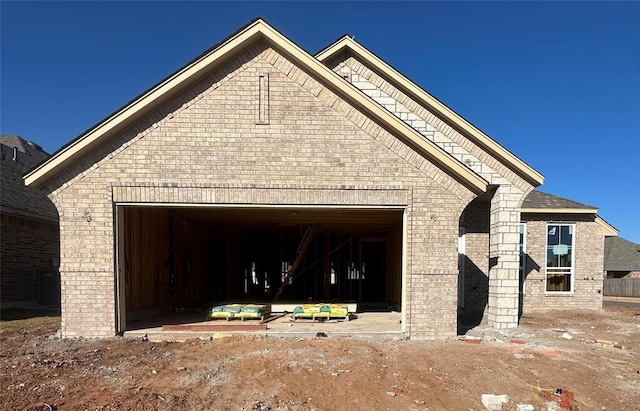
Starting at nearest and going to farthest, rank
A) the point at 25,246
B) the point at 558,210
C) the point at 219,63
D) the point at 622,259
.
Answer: the point at 219,63 → the point at 25,246 → the point at 558,210 → the point at 622,259

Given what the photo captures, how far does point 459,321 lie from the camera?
453 inches

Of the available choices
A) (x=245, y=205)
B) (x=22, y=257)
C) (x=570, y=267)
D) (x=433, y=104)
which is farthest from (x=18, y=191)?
(x=570, y=267)

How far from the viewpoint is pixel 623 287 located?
93.0 ft

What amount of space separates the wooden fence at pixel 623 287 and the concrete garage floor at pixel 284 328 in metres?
27.1

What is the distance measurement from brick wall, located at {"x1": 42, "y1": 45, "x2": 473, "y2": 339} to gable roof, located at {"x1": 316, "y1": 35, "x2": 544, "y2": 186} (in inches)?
105

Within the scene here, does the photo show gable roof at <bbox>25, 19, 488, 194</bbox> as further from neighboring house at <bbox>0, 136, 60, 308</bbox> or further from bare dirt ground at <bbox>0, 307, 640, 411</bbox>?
neighboring house at <bbox>0, 136, 60, 308</bbox>

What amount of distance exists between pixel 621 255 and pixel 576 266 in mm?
26564

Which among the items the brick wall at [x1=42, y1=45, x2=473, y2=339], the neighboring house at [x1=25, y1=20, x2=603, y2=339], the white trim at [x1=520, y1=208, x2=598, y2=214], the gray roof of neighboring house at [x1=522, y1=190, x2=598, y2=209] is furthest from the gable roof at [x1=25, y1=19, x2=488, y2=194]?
the gray roof of neighboring house at [x1=522, y1=190, x2=598, y2=209]

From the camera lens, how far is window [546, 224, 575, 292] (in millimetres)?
15703

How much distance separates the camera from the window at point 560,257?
15.7 meters

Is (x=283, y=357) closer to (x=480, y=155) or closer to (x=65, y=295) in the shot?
(x=65, y=295)

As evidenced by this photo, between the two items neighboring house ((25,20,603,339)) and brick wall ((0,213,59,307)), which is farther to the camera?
brick wall ((0,213,59,307))

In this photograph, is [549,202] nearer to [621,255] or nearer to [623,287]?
[623,287]

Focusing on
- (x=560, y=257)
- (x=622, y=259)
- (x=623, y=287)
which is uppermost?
(x=560, y=257)
